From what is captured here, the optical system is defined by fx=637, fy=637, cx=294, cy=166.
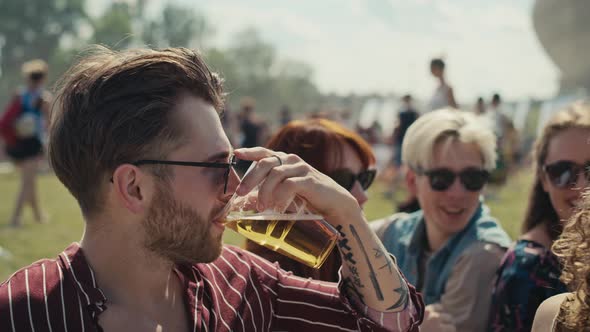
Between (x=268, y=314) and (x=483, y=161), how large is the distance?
1.77 meters

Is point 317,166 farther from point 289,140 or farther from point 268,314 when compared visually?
point 268,314

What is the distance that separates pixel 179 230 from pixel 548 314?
1095mm

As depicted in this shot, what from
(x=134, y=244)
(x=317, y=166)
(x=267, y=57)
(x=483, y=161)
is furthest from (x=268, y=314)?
(x=267, y=57)

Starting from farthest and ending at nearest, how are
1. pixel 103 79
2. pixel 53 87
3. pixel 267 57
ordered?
pixel 267 57
pixel 53 87
pixel 103 79

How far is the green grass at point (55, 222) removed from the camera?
6.98m

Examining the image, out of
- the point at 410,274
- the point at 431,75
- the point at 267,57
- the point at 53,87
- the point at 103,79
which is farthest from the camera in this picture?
the point at 267,57

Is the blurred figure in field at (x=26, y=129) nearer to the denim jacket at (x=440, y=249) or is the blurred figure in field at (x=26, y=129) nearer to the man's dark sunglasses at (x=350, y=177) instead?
the denim jacket at (x=440, y=249)

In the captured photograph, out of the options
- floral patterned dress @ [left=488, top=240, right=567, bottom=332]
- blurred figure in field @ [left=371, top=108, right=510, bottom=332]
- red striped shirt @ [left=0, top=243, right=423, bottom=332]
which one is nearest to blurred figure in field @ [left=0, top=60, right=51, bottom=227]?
blurred figure in field @ [left=371, top=108, right=510, bottom=332]

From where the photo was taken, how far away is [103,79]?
70.2 inches

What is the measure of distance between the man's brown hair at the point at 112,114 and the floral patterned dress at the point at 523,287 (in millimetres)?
1597

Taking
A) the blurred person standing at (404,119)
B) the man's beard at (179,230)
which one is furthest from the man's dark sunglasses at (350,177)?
the blurred person standing at (404,119)

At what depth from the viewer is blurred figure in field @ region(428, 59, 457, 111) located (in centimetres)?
877

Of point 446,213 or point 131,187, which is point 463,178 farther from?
point 131,187

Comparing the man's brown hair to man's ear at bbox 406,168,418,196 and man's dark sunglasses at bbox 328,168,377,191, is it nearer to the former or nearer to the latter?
man's dark sunglasses at bbox 328,168,377,191
